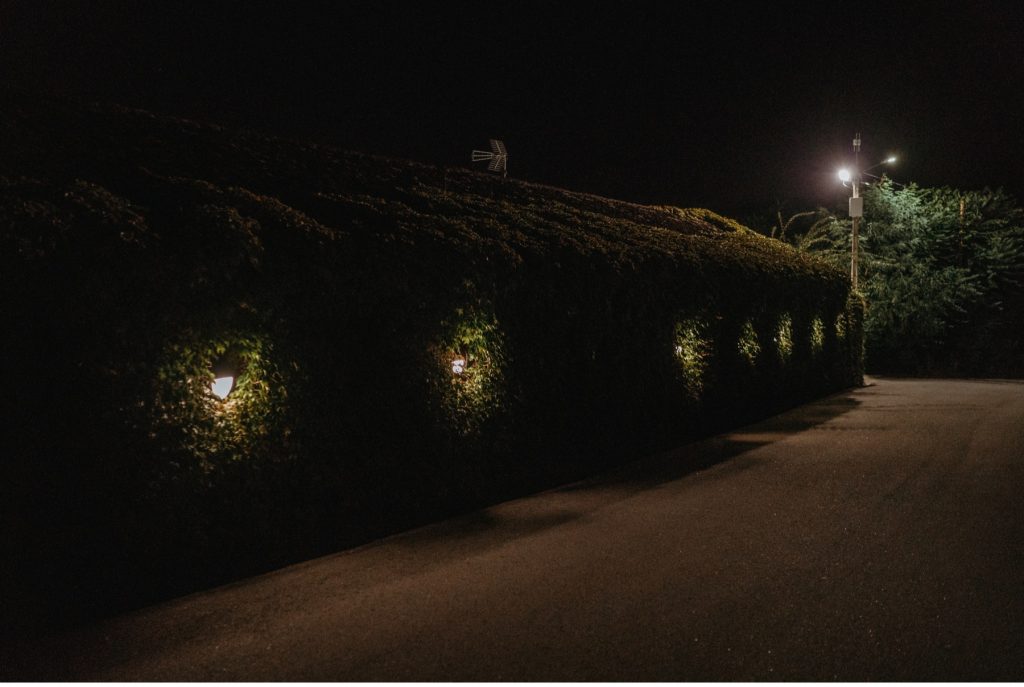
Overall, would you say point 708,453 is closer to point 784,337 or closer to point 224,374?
point 784,337

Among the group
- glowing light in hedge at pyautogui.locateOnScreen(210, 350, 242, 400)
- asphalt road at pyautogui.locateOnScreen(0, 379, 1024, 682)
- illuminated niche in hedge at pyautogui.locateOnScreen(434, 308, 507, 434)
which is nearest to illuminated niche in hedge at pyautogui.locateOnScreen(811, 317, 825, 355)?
asphalt road at pyautogui.locateOnScreen(0, 379, 1024, 682)

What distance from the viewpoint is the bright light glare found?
6.23 meters

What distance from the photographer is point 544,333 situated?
1017 cm

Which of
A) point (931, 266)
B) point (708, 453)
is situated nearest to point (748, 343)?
point (708, 453)

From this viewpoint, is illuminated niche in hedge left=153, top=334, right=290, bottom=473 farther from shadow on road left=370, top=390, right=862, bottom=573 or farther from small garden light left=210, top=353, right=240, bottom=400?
shadow on road left=370, top=390, right=862, bottom=573

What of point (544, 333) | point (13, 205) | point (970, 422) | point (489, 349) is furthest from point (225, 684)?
point (970, 422)

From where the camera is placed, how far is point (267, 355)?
664 cm

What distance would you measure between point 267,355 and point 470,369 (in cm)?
290

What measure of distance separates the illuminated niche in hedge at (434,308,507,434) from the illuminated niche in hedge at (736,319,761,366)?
8.19m

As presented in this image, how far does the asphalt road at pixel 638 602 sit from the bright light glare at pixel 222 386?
1.60 meters

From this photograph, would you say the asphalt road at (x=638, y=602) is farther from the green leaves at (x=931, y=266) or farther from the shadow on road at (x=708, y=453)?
the green leaves at (x=931, y=266)

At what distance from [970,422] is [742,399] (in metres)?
4.66

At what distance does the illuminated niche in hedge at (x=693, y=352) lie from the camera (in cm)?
1353

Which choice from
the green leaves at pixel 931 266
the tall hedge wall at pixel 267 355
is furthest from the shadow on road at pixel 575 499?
the green leaves at pixel 931 266
